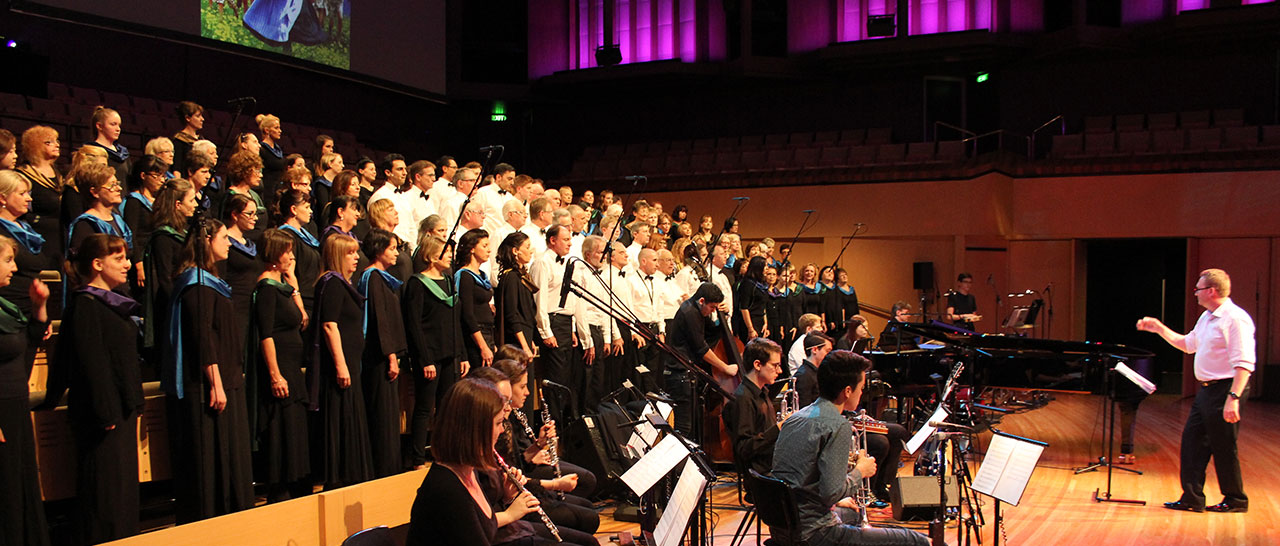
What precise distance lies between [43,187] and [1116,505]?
6.52 metres

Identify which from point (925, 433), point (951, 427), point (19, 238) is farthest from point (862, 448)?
point (19, 238)

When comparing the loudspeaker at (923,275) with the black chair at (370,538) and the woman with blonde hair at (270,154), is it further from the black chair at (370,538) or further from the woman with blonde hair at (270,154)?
the black chair at (370,538)

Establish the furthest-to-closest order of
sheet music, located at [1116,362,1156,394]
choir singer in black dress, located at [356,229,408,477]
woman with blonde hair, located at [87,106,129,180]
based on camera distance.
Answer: sheet music, located at [1116,362,1156,394]
woman with blonde hair, located at [87,106,129,180]
choir singer in black dress, located at [356,229,408,477]

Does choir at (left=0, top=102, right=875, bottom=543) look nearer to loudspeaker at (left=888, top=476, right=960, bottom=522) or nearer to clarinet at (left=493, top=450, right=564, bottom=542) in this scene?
clarinet at (left=493, top=450, right=564, bottom=542)

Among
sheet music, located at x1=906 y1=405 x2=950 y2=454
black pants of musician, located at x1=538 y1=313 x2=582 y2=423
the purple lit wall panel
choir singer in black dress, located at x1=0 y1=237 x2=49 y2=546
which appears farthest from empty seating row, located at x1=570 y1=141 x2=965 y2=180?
choir singer in black dress, located at x1=0 y1=237 x2=49 y2=546

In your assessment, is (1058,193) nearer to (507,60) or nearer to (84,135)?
(507,60)

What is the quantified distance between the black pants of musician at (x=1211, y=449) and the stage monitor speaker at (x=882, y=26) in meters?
10.4

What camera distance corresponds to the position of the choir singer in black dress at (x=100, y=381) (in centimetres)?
362

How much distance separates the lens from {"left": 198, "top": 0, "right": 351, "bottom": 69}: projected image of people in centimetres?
1026

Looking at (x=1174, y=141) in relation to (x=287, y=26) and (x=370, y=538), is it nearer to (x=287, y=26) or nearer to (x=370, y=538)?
(x=287, y=26)

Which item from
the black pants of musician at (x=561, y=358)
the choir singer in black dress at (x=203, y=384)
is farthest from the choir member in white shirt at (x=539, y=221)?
the choir singer in black dress at (x=203, y=384)

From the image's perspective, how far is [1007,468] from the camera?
13.6ft

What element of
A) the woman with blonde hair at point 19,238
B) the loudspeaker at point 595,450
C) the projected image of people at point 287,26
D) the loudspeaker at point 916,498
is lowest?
the loudspeaker at point 916,498

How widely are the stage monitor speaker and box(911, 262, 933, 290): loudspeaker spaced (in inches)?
159
